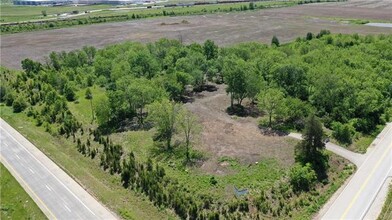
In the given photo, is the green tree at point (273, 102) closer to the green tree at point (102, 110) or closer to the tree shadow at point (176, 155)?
the tree shadow at point (176, 155)

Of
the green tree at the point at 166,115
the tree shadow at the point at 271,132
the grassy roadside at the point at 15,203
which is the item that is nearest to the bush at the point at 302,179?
the tree shadow at the point at 271,132

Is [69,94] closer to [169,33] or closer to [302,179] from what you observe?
[302,179]

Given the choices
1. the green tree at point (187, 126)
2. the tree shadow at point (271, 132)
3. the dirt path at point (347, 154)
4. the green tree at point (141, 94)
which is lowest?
the dirt path at point (347, 154)

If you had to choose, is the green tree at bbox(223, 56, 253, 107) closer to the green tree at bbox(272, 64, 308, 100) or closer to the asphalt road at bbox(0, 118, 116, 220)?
the green tree at bbox(272, 64, 308, 100)

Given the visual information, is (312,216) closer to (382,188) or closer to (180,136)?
(382,188)

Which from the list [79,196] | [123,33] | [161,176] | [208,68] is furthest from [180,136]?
[123,33]

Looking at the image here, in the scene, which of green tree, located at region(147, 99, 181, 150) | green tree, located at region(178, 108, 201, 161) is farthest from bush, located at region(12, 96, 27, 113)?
green tree, located at region(178, 108, 201, 161)
